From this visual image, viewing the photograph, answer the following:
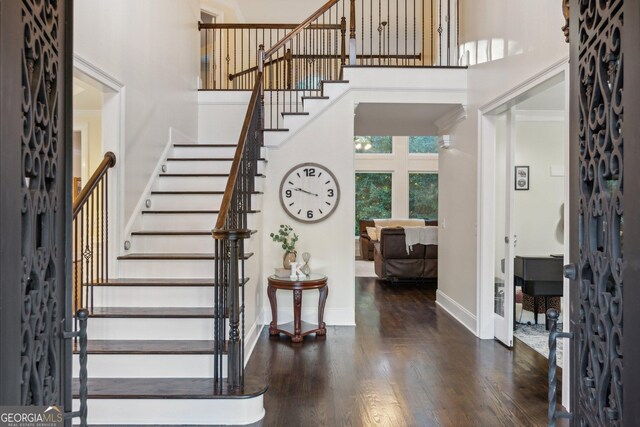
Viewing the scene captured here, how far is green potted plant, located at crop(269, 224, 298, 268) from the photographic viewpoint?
4.57 metres

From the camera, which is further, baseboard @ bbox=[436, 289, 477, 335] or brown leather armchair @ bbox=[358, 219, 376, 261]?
brown leather armchair @ bbox=[358, 219, 376, 261]

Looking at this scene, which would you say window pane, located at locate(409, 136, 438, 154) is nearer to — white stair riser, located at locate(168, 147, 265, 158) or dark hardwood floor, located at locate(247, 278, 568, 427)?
white stair riser, located at locate(168, 147, 265, 158)

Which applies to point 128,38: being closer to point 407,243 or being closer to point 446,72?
point 446,72

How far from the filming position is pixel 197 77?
6055 millimetres

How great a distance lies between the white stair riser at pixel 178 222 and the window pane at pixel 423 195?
26.6ft

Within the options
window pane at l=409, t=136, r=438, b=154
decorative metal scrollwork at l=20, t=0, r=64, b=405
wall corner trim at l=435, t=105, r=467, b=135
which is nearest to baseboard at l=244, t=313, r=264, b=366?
decorative metal scrollwork at l=20, t=0, r=64, b=405

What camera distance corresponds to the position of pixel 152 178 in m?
4.53

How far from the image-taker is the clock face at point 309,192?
15.8ft

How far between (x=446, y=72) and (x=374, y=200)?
6.87m

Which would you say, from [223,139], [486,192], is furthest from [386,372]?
[223,139]

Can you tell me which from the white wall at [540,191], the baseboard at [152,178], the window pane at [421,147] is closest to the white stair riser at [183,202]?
the baseboard at [152,178]

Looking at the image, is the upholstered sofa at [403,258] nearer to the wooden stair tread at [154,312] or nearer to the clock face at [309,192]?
the clock face at [309,192]

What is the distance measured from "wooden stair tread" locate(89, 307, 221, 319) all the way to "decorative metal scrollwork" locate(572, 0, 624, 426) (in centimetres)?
243

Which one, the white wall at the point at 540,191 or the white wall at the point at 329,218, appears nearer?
the white wall at the point at 329,218
